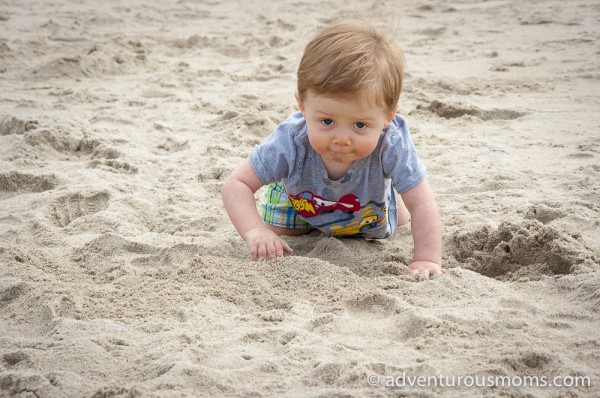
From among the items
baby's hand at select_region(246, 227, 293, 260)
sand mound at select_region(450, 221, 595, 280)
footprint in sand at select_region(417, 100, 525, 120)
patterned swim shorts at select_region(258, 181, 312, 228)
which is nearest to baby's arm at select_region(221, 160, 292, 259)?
baby's hand at select_region(246, 227, 293, 260)

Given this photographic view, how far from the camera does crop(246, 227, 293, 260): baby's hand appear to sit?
280cm

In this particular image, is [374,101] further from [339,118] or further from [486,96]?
[486,96]

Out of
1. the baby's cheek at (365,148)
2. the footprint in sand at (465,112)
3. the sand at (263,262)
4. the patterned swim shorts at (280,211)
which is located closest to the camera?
the sand at (263,262)

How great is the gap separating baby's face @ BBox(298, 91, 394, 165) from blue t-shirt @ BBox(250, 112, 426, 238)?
203mm

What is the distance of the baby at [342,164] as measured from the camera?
101 inches

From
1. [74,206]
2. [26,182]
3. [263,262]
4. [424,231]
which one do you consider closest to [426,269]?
[424,231]

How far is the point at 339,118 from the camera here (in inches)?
102

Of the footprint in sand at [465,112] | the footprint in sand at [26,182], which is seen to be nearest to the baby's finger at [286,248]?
the footprint in sand at [26,182]

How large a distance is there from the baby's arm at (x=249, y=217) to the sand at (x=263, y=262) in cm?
10

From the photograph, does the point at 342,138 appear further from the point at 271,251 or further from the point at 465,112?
the point at 465,112

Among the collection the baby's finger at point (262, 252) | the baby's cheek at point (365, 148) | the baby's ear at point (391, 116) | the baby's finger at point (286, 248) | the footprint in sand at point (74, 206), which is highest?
the baby's ear at point (391, 116)

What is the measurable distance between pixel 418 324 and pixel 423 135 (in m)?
2.25

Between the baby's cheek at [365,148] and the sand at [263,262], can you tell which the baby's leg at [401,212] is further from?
the baby's cheek at [365,148]

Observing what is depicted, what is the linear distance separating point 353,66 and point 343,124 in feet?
0.70
